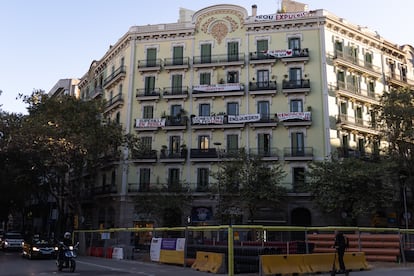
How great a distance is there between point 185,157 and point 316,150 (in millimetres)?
12047

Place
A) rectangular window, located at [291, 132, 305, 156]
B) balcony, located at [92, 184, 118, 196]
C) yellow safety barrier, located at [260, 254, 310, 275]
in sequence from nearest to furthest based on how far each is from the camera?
1. yellow safety barrier, located at [260, 254, 310, 275]
2. rectangular window, located at [291, 132, 305, 156]
3. balcony, located at [92, 184, 118, 196]

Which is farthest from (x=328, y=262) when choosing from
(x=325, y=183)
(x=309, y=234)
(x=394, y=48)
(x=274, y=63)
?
(x=394, y=48)

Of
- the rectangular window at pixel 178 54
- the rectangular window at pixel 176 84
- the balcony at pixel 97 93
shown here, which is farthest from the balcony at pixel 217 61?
the balcony at pixel 97 93

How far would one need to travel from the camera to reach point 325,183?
112 ft

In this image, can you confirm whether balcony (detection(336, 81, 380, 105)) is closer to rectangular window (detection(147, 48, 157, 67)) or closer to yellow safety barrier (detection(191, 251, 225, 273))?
rectangular window (detection(147, 48, 157, 67))

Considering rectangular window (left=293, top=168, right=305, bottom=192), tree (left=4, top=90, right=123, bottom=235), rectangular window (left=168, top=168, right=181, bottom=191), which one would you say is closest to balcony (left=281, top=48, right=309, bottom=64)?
rectangular window (left=293, top=168, right=305, bottom=192)

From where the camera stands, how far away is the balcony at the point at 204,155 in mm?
41250

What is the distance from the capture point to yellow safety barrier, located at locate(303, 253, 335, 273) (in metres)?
16.7

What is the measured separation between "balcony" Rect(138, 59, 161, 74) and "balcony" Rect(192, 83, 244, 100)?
189 inches

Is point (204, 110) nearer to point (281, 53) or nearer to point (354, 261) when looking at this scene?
point (281, 53)

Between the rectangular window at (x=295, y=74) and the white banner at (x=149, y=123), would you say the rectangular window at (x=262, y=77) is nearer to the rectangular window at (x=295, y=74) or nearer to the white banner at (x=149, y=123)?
the rectangular window at (x=295, y=74)

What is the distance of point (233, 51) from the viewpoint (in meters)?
43.8

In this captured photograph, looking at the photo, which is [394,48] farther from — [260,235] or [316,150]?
[260,235]

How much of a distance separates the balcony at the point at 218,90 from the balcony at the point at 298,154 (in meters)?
7.03
